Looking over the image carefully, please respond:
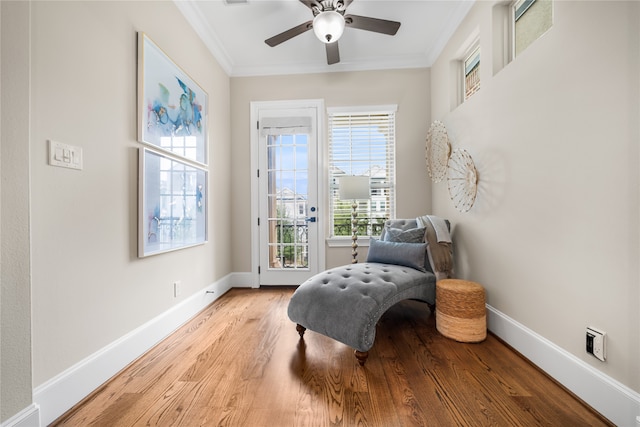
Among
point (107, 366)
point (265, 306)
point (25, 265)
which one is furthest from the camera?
point (265, 306)

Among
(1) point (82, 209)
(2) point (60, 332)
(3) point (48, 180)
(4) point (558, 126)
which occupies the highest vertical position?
(4) point (558, 126)

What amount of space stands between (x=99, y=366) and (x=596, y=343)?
8.42ft

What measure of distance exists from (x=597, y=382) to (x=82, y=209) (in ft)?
8.93

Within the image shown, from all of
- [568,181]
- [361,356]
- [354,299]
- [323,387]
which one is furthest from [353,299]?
A: [568,181]

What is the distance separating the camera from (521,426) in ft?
3.91

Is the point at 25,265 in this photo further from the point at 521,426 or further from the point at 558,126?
the point at 558,126

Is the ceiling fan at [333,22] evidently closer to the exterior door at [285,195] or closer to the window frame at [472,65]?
the window frame at [472,65]

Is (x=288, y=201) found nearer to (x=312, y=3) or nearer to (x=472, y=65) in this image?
(x=312, y=3)

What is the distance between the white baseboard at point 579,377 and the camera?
115 centimetres

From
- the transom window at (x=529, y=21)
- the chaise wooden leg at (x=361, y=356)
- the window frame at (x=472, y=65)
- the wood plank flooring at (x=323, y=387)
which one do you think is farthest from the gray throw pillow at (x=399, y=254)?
the transom window at (x=529, y=21)

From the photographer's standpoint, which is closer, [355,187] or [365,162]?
[355,187]

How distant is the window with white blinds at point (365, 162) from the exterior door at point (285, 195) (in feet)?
0.87

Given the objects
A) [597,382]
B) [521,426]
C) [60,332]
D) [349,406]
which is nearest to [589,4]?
[597,382]

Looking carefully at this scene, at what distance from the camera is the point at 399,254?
2453 millimetres
